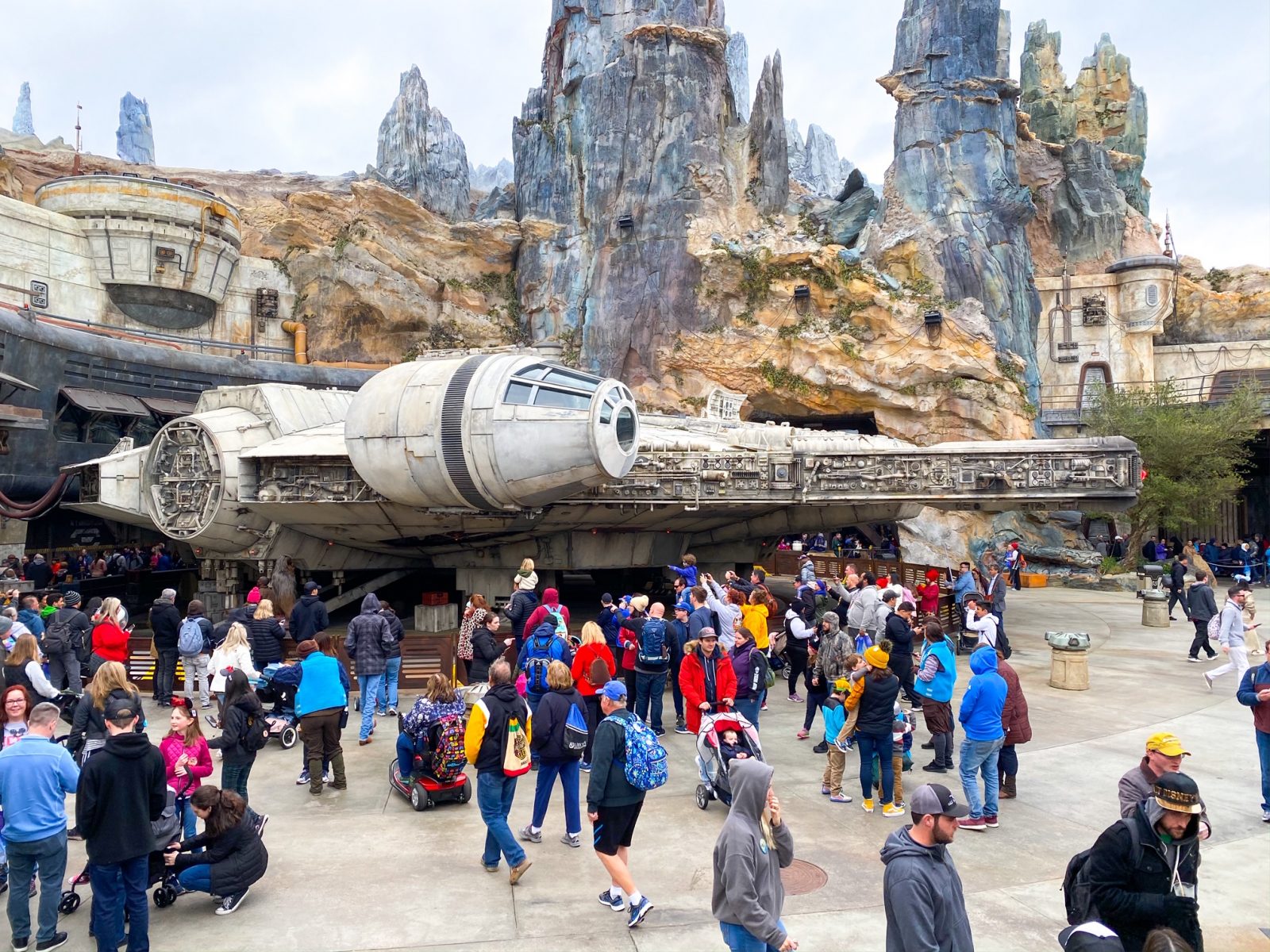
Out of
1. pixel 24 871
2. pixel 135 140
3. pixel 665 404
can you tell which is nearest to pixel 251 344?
pixel 665 404

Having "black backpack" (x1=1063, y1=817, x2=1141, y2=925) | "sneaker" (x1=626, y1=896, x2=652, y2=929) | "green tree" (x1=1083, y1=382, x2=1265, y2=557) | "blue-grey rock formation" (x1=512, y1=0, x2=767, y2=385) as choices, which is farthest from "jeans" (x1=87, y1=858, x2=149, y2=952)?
"blue-grey rock formation" (x1=512, y1=0, x2=767, y2=385)

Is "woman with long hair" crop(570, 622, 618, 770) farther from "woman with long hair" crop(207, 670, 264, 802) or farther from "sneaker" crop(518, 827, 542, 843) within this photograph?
"woman with long hair" crop(207, 670, 264, 802)

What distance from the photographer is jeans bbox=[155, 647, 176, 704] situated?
12.3m

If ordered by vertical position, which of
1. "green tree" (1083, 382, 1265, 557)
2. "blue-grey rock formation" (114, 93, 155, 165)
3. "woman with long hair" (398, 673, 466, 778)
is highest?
"blue-grey rock formation" (114, 93, 155, 165)

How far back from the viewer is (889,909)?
3.72 m

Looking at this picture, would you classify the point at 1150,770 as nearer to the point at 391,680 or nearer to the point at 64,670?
the point at 391,680

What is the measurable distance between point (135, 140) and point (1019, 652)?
387ft

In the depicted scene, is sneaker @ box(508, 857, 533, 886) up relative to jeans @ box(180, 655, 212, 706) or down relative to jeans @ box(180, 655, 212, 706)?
down

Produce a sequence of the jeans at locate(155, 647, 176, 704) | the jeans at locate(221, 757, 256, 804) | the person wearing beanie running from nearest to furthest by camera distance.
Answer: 1. the jeans at locate(221, 757, 256, 804)
2. the person wearing beanie
3. the jeans at locate(155, 647, 176, 704)

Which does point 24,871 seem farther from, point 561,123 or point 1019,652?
point 561,123

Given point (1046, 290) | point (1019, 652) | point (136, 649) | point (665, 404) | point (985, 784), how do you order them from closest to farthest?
point (985, 784) < point (136, 649) < point (1019, 652) < point (665, 404) < point (1046, 290)

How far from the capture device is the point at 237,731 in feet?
23.3

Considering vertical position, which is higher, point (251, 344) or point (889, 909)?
point (251, 344)

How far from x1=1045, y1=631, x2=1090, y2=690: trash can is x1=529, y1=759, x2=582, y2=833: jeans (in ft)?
29.8
